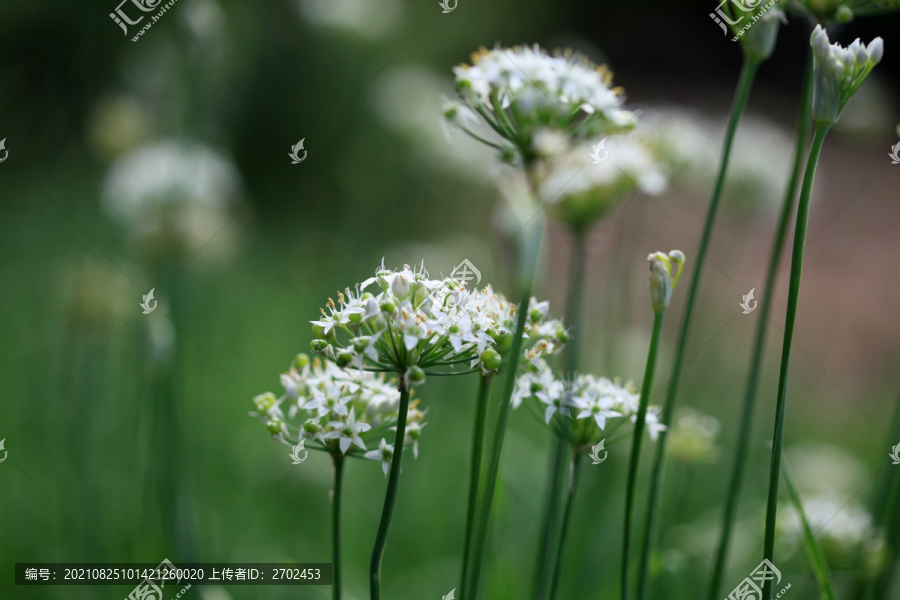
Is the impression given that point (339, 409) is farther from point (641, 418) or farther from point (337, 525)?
point (641, 418)

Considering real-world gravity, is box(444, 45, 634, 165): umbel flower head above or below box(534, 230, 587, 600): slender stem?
above

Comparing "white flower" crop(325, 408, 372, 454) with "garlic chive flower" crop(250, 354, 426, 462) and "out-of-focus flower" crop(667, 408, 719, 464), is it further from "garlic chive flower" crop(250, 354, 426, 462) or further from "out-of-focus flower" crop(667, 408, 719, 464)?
"out-of-focus flower" crop(667, 408, 719, 464)

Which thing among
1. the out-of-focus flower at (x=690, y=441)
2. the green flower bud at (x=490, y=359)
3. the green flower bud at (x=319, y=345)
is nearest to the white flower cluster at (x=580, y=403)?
the green flower bud at (x=490, y=359)

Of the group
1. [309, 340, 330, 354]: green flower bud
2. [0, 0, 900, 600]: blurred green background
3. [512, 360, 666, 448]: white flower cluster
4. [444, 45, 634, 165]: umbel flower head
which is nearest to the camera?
[309, 340, 330, 354]: green flower bud

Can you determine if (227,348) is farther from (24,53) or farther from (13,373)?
(24,53)

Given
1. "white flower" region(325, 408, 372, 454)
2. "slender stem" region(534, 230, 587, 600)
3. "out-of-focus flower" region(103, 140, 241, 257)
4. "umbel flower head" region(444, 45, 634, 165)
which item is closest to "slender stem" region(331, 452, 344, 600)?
"white flower" region(325, 408, 372, 454)

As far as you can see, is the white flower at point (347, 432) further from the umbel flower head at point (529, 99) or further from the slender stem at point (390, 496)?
the umbel flower head at point (529, 99)

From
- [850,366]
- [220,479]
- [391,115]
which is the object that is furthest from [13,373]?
[850,366]
